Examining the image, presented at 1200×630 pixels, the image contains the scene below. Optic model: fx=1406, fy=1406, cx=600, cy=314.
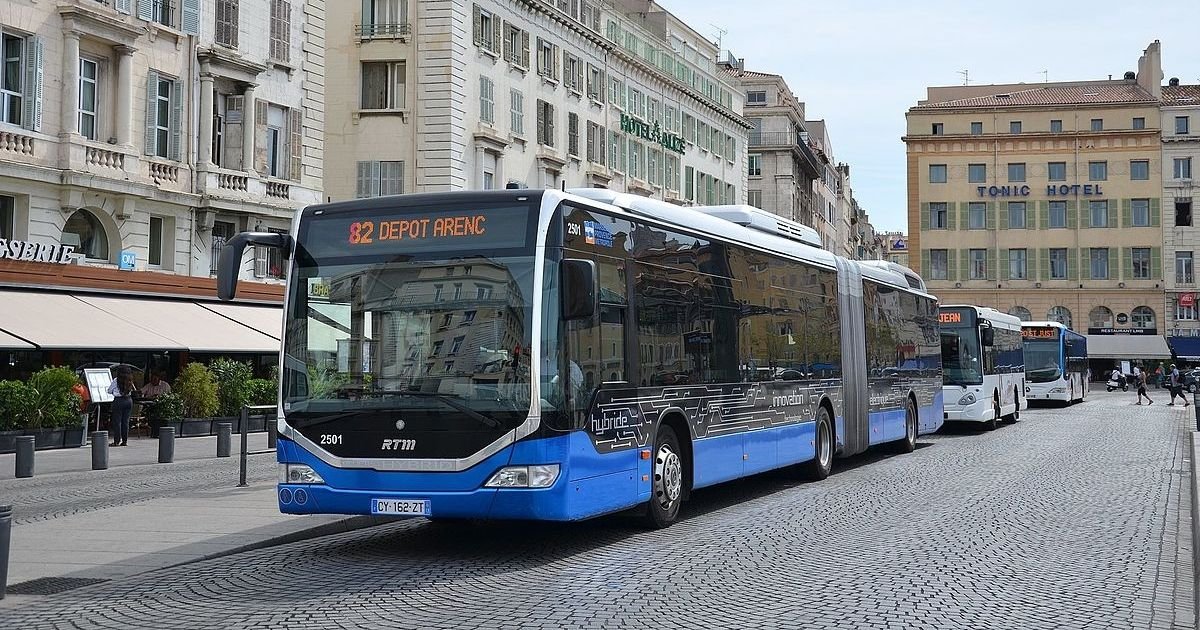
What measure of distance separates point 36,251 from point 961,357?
19.4 meters

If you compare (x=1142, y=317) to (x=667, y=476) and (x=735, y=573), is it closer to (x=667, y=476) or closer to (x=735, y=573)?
(x=667, y=476)

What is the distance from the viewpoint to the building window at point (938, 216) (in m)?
91.6

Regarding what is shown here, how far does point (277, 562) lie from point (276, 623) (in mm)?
2702

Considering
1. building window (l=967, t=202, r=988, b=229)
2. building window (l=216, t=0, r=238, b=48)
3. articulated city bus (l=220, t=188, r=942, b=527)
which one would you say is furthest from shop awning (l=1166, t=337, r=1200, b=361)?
articulated city bus (l=220, t=188, r=942, b=527)

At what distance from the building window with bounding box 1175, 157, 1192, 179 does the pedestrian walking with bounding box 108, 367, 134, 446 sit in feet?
257

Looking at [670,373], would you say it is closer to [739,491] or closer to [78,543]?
[739,491]

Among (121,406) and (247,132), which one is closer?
(121,406)

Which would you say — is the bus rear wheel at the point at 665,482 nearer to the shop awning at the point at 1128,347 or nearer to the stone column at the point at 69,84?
the stone column at the point at 69,84

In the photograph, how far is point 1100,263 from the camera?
8869cm

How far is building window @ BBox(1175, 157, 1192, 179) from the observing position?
3504 inches

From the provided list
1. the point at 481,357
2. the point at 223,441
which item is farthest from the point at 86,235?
the point at 481,357

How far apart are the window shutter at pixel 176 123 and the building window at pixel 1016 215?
6848 cm

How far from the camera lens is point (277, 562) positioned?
1065 centimetres

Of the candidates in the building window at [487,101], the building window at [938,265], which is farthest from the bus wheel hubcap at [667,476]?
the building window at [938,265]
